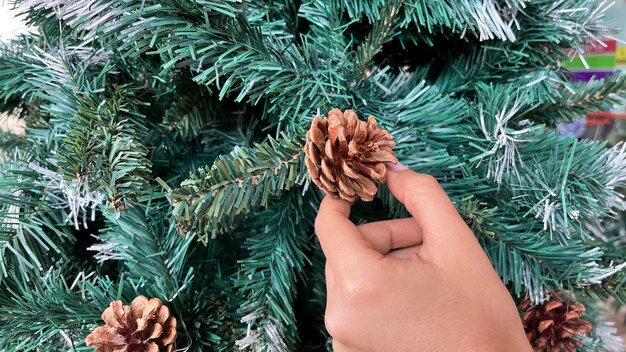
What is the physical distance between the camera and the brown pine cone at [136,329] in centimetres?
26

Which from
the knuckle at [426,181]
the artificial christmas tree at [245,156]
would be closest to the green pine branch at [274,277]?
the artificial christmas tree at [245,156]

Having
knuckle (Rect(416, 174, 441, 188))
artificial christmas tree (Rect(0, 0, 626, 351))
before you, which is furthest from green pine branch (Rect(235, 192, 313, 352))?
knuckle (Rect(416, 174, 441, 188))

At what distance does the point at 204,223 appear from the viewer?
0.26 metres

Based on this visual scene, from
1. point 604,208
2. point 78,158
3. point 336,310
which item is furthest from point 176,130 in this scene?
point 604,208

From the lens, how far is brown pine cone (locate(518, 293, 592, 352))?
13.3 inches

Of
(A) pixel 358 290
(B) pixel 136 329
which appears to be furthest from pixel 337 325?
(B) pixel 136 329

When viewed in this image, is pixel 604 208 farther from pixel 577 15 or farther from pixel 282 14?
pixel 282 14

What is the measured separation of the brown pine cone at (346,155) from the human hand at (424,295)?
0.9 inches

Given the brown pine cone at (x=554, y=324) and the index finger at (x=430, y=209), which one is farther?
the brown pine cone at (x=554, y=324)

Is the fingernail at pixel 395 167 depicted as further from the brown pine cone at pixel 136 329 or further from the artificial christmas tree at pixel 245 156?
the brown pine cone at pixel 136 329

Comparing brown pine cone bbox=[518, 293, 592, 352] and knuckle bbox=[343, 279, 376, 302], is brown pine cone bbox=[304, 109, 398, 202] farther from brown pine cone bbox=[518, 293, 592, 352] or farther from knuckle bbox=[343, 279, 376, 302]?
brown pine cone bbox=[518, 293, 592, 352]

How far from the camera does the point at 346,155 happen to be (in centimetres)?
24

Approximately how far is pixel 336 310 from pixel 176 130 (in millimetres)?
199

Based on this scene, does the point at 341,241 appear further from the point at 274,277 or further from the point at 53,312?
the point at 53,312
